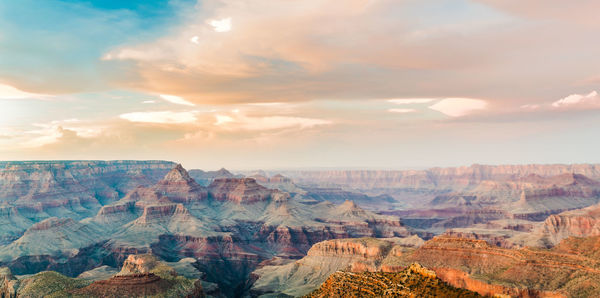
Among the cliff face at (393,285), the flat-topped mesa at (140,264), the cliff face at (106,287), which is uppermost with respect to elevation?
the cliff face at (393,285)

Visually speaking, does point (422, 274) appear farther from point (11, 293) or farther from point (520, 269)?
point (11, 293)

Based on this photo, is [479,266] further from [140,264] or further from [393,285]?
[140,264]

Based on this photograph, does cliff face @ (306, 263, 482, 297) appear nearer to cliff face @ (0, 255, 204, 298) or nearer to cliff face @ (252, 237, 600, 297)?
cliff face @ (252, 237, 600, 297)

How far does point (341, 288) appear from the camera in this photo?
188 ft

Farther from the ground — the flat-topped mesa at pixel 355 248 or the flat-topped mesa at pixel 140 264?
the flat-topped mesa at pixel 355 248

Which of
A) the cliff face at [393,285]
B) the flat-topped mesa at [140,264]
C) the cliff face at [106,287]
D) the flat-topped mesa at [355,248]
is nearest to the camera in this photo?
the cliff face at [393,285]

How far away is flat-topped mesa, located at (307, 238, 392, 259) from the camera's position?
154m

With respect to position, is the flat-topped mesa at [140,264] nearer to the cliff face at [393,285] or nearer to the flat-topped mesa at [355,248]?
the flat-topped mesa at [355,248]

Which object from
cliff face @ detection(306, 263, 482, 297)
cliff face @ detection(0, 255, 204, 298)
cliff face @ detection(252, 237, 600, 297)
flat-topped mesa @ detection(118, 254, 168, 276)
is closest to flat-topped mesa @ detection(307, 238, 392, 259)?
cliff face @ detection(252, 237, 600, 297)

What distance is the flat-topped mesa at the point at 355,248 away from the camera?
15362 centimetres

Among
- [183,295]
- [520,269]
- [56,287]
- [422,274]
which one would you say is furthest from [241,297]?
[422,274]

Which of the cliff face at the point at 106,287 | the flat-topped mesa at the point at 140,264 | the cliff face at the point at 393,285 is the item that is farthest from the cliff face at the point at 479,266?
the cliff face at the point at 106,287

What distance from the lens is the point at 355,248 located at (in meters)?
165

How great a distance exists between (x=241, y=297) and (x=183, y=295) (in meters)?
55.7
